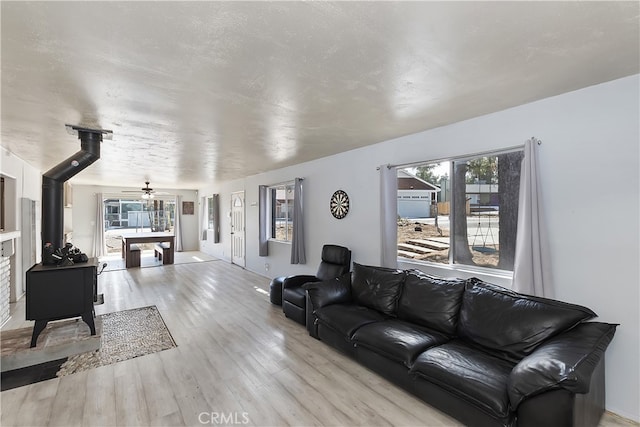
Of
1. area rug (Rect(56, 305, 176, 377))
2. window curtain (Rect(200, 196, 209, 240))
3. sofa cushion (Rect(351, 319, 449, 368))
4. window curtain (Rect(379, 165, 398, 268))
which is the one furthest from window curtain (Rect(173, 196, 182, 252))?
sofa cushion (Rect(351, 319, 449, 368))

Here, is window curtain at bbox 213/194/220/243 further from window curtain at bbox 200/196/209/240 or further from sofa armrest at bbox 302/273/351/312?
sofa armrest at bbox 302/273/351/312

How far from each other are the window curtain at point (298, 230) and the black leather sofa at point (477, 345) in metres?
2.02

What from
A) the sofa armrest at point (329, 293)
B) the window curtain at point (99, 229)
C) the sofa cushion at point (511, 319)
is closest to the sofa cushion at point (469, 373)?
the sofa cushion at point (511, 319)

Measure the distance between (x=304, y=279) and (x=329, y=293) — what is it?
3.19ft

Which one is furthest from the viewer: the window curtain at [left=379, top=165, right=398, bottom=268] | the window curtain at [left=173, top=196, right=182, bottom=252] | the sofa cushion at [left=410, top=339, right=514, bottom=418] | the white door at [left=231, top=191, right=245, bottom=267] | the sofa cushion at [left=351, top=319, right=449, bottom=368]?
the window curtain at [left=173, top=196, right=182, bottom=252]

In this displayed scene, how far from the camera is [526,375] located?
1798 millimetres

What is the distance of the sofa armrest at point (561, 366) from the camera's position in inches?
65.5

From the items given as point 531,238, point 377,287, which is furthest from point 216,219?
point 531,238

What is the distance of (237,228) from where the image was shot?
8359 millimetres

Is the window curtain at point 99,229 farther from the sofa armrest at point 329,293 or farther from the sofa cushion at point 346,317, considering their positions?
the sofa cushion at point 346,317

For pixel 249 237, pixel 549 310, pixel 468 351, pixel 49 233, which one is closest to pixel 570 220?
pixel 549 310

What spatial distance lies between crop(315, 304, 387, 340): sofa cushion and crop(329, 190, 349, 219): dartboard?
160 centimetres

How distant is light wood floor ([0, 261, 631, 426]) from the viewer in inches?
86.3

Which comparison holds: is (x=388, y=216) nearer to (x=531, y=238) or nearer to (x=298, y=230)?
(x=531, y=238)
